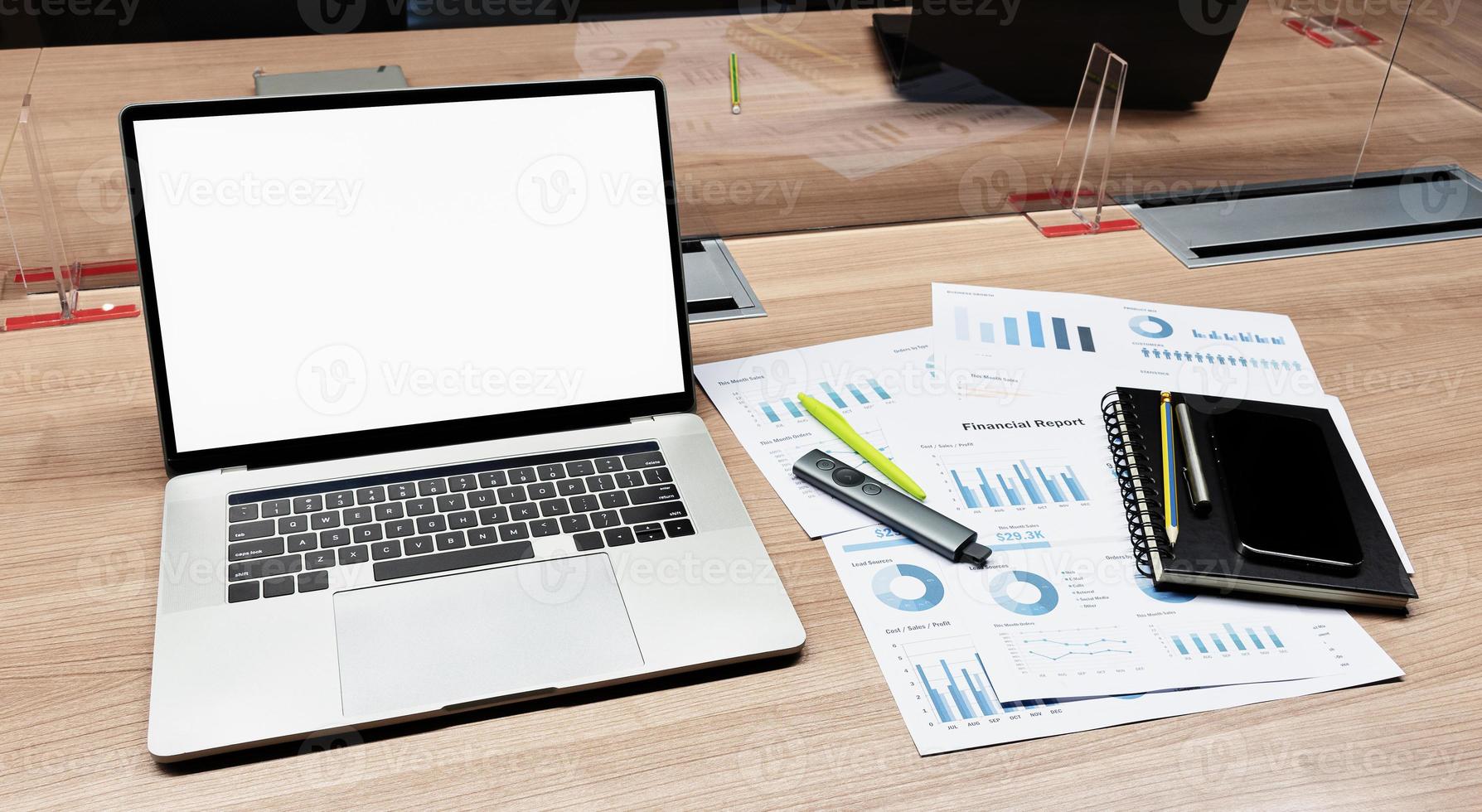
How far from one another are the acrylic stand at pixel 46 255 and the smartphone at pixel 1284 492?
0.96m

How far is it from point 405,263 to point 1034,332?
586 mm

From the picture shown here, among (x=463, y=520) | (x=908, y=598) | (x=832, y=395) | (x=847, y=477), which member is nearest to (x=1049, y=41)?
(x=832, y=395)

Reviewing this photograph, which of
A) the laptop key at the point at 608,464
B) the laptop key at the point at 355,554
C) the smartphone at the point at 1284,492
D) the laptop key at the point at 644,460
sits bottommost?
the laptop key at the point at 355,554

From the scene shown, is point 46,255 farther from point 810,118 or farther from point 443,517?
point 810,118

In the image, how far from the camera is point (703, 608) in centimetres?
70

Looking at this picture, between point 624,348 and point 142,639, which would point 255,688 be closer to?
point 142,639

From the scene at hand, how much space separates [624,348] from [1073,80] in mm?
739

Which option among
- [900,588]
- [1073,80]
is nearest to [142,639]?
[900,588]

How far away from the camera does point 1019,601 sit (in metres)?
0.74

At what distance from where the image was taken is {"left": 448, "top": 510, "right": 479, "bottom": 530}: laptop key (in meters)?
0.75

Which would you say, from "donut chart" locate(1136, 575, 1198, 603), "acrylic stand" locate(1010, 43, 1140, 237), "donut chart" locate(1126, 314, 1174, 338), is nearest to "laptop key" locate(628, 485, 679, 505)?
"donut chart" locate(1136, 575, 1198, 603)

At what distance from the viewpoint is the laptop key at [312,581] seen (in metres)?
0.69

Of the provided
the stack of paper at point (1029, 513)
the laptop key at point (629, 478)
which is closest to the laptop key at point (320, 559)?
the laptop key at point (629, 478)

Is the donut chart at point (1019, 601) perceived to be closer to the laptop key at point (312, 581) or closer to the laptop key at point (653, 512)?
the laptop key at point (653, 512)
